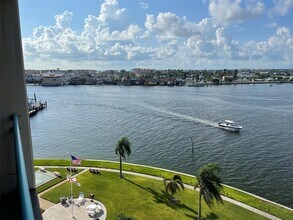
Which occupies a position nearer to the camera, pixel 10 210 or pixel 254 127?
pixel 10 210

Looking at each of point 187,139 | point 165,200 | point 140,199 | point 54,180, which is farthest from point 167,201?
point 187,139

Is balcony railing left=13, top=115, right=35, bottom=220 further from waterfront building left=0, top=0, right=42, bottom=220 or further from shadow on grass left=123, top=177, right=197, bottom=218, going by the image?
shadow on grass left=123, top=177, right=197, bottom=218

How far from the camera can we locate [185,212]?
24.4m

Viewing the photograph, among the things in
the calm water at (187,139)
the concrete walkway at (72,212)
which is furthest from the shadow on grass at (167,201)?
the calm water at (187,139)

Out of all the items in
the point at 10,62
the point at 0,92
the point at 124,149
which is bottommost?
the point at 124,149

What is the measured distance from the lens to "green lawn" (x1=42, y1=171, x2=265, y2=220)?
79.0ft

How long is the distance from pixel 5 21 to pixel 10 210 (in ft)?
14.1

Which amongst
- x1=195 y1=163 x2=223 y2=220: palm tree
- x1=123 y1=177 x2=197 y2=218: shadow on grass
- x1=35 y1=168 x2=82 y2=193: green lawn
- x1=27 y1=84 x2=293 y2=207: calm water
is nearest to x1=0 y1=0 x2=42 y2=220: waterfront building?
x1=195 y1=163 x2=223 y2=220: palm tree

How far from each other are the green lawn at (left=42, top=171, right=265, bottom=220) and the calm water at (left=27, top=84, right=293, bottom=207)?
8.37 meters

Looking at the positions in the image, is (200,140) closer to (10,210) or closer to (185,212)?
(185,212)

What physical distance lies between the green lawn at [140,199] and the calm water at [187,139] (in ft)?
27.5

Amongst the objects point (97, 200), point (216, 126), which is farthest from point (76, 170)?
point (216, 126)

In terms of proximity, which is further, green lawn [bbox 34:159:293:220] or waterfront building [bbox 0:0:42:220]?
green lawn [bbox 34:159:293:220]

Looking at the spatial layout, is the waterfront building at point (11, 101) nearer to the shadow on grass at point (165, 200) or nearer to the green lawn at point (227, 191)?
the shadow on grass at point (165, 200)
